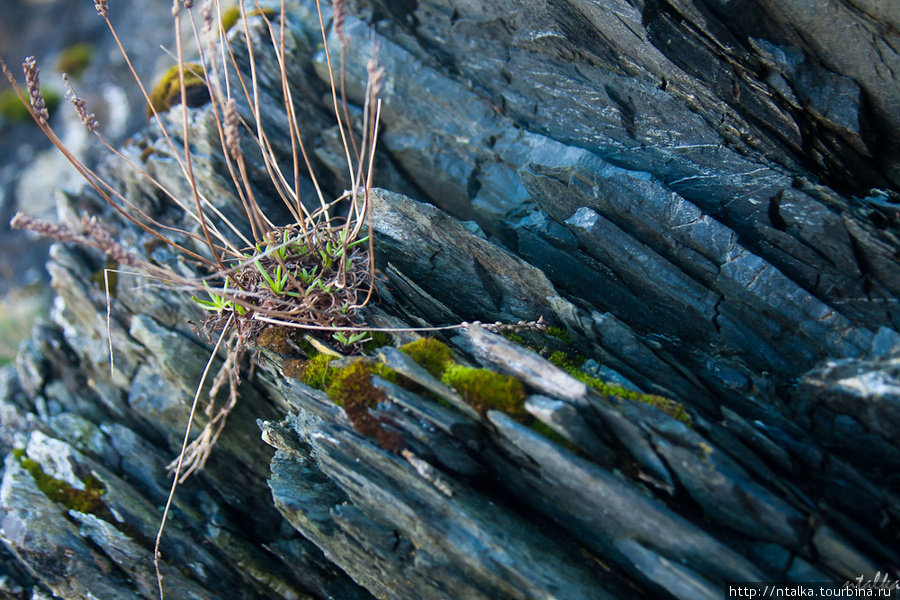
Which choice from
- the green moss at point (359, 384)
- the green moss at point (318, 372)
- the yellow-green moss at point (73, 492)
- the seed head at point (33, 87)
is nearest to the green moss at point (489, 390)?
the green moss at point (359, 384)

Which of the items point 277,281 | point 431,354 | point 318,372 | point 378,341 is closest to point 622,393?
point 431,354

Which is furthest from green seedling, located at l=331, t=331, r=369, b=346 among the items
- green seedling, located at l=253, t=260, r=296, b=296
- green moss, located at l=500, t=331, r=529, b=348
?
green moss, located at l=500, t=331, r=529, b=348

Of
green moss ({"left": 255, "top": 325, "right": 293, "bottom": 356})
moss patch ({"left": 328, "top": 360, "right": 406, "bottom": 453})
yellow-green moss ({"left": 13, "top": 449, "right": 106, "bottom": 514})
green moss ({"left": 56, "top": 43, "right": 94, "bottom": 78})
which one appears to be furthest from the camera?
green moss ({"left": 56, "top": 43, "right": 94, "bottom": 78})

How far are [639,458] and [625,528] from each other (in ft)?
2.13

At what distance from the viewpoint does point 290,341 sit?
19.8 feet

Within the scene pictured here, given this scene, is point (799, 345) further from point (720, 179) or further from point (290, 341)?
point (290, 341)

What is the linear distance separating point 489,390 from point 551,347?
1233mm

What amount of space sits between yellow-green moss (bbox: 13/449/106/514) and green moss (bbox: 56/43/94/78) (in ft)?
62.7

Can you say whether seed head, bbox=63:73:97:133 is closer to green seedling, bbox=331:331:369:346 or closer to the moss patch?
green seedling, bbox=331:331:369:346

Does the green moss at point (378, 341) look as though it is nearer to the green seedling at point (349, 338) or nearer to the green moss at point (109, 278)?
the green seedling at point (349, 338)

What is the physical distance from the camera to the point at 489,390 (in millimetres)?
4934

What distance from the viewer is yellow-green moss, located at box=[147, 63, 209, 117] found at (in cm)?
873

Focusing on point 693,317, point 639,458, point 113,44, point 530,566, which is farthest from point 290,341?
point 113,44

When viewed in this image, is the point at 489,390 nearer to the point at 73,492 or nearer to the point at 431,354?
the point at 431,354
